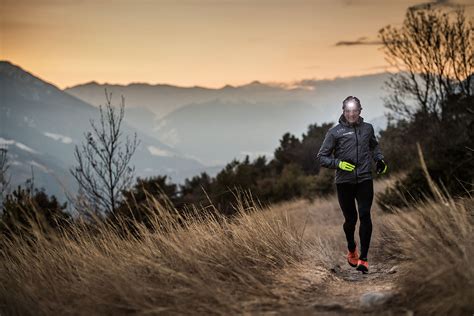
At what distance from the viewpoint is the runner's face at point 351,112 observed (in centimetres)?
640

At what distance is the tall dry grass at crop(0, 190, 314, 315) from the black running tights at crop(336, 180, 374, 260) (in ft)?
2.40

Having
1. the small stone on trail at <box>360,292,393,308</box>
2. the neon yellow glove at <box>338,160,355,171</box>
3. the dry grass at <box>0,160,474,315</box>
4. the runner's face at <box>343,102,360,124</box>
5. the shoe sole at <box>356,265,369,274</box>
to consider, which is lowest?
the shoe sole at <box>356,265,369,274</box>

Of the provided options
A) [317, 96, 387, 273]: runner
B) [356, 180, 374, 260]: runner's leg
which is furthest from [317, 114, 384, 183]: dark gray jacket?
[356, 180, 374, 260]: runner's leg

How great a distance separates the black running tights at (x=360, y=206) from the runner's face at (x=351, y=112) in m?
0.78

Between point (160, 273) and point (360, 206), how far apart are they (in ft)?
9.05

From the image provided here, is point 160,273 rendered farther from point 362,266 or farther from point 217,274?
point 362,266

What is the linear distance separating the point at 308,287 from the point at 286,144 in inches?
1585

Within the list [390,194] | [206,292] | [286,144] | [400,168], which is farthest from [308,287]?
[286,144]

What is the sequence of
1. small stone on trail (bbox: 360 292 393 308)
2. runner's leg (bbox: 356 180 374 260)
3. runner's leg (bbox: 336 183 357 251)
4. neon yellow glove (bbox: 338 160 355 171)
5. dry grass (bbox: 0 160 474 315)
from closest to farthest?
1. dry grass (bbox: 0 160 474 315)
2. small stone on trail (bbox: 360 292 393 308)
3. neon yellow glove (bbox: 338 160 355 171)
4. runner's leg (bbox: 356 180 374 260)
5. runner's leg (bbox: 336 183 357 251)

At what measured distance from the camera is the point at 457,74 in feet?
74.1

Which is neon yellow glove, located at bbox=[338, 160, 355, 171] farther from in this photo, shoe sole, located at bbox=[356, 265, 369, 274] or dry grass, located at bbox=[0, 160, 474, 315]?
shoe sole, located at bbox=[356, 265, 369, 274]

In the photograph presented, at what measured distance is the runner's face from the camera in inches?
252

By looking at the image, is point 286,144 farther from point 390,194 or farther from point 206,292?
point 206,292

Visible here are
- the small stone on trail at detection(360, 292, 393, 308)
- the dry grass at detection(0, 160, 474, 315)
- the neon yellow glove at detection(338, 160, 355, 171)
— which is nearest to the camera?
the dry grass at detection(0, 160, 474, 315)
